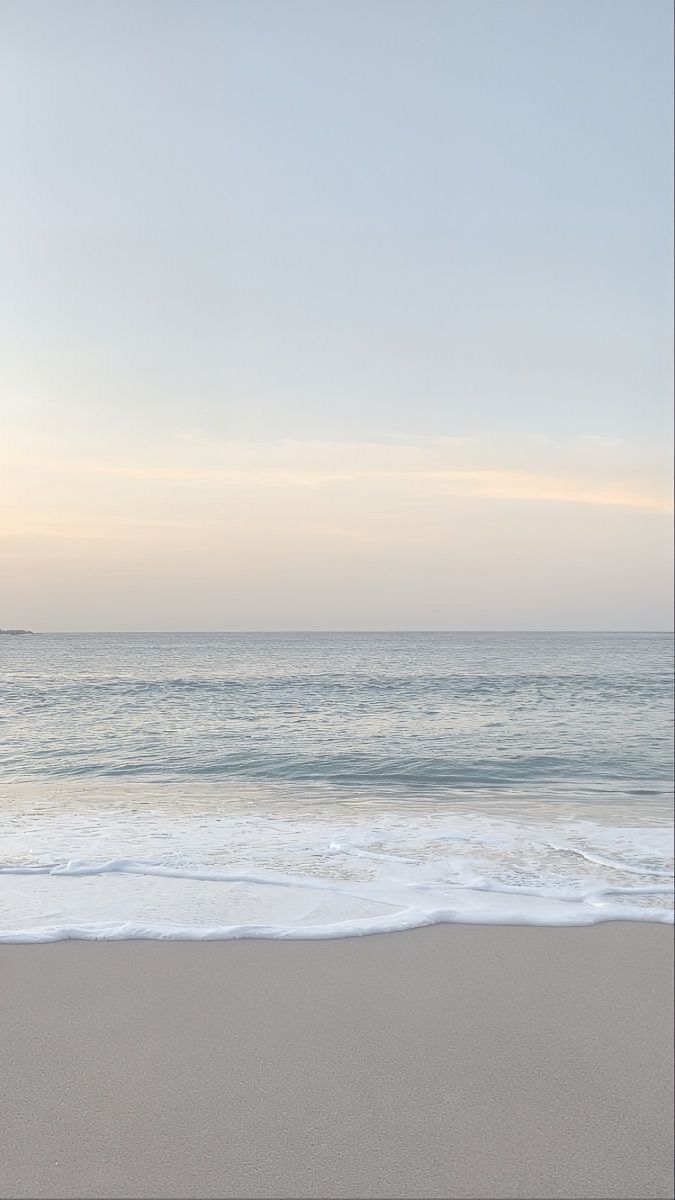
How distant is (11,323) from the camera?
7.36ft

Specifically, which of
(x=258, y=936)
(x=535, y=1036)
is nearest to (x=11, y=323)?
(x=258, y=936)

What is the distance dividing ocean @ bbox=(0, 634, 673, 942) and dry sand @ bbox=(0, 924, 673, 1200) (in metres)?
0.21

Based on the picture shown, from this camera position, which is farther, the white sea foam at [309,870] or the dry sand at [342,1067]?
the white sea foam at [309,870]

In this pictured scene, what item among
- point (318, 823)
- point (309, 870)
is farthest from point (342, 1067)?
point (318, 823)

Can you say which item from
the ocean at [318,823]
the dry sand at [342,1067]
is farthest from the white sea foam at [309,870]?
the dry sand at [342,1067]

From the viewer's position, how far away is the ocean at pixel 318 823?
90.9 inches

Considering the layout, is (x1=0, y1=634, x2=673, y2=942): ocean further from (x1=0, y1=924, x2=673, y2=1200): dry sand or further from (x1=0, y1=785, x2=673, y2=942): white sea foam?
(x1=0, y1=924, x2=673, y2=1200): dry sand

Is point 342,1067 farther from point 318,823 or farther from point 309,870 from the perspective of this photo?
point 318,823

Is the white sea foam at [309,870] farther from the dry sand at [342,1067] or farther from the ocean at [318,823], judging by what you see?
the dry sand at [342,1067]

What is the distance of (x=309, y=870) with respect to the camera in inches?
110

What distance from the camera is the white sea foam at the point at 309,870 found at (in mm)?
2240

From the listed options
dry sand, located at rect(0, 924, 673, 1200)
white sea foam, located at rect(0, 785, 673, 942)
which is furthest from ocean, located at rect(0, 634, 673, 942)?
dry sand, located at rect(0, 924, 673, 1200)

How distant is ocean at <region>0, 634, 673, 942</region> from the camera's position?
90.9 inches

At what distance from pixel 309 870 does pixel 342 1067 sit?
1291 millimetres
